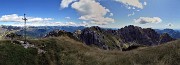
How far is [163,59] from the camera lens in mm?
51281

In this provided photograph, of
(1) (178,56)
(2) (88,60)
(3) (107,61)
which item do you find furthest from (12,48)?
(1) (178,56)

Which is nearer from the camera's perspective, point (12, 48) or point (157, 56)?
point (157, 56)

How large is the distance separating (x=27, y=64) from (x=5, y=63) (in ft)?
14.7

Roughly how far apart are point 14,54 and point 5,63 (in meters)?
4.65

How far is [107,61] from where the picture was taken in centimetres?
5731

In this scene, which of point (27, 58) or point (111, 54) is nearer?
point (27, 58)

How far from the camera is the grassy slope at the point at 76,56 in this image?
174ft

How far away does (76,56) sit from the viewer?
204 feet

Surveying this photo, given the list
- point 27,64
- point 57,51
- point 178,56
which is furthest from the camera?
point 57,51

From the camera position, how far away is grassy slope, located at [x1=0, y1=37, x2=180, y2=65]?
53000 millimetres

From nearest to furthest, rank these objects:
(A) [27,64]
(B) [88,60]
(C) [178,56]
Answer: (C) [178,56] → (A) [27,64] → (B) [88,60]

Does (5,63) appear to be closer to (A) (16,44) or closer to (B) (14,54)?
(B) (14,54)

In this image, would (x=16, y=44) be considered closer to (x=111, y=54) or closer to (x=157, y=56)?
(x=111, y=54)

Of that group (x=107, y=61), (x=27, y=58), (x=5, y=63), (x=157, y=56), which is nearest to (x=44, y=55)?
(x=27, y=58)
